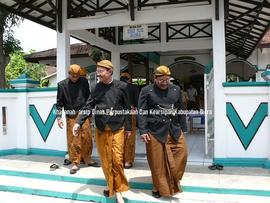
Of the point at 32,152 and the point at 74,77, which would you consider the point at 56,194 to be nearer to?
the point at 74,77

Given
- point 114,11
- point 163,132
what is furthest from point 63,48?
point 163,132

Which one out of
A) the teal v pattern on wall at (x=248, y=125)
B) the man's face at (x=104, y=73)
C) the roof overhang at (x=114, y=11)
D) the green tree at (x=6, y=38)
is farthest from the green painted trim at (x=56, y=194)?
the green tree at (x=6, y=38)

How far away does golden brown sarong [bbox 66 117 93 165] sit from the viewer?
6363 millimetres

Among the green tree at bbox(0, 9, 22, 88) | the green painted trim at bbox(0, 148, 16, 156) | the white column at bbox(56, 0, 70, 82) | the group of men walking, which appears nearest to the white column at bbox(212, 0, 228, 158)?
the group of men walking

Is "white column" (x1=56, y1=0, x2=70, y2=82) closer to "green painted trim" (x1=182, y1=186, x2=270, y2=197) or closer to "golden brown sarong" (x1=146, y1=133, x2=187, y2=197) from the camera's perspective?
"golden brown sarong" (x1=146, y1=133, x2=187, y2=197)

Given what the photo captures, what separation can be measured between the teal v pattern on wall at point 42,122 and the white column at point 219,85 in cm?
Result: 333

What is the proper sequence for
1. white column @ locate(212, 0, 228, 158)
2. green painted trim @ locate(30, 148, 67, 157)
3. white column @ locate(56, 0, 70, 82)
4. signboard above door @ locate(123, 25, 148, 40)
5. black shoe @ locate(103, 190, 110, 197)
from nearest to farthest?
black shoe @ locate(103, 190, 110, 197) → white column @ locate(212, 0, 228, 158) → signboard above door @ locate(123, 25, 148, 40) → white column @ locate(56, 0, 70, 82) → green painted trim @ locate(30, 148, 67, 157)

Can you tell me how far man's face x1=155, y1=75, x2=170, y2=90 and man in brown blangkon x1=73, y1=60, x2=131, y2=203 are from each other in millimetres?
463

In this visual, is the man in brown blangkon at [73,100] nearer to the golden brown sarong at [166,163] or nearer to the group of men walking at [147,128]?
the group of men walking at [147,128]

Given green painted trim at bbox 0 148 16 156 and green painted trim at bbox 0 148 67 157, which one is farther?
green painted trim at bbox 0 148 16 156

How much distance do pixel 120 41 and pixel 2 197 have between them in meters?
6.81

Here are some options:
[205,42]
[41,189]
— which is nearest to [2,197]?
[41,189]

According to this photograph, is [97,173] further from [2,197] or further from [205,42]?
[205,42]

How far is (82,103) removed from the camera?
639 centimetres
